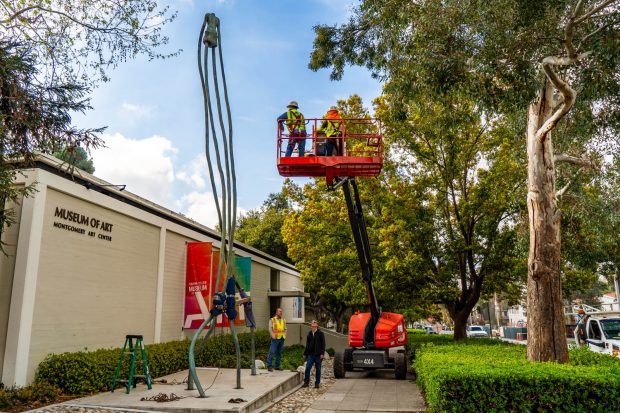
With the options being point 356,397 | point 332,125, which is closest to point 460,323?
point 356,397

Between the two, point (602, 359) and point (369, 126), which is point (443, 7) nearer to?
point (602, 359)

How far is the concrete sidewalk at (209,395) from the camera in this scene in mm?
8453

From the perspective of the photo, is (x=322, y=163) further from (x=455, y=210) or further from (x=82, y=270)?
(x=455, y=210)

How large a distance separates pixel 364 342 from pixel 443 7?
32.5 ft

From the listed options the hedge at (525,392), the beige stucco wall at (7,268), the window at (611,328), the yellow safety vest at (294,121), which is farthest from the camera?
the window at (611,328)

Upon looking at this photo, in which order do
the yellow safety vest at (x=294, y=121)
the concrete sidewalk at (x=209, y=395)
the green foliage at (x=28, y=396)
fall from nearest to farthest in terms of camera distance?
1. the concrete sidewalk at (x=209, y=395)
2. the green foliage at (x=28, y=396)
3. the yellow safety vest at (x=294, y=121)

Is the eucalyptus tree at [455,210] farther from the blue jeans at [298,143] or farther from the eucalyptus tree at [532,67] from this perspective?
the blue jeans at [298,143]

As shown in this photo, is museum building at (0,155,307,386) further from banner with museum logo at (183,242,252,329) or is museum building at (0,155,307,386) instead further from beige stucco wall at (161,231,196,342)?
banner with museum logo at (183,242,252,329)

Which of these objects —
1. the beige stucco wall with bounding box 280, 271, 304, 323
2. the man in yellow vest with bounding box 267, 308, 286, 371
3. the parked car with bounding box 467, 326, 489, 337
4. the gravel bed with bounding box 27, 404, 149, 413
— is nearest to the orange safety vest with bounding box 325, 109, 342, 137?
the man in yellow vest with bounding box 267, 308, 286, 371

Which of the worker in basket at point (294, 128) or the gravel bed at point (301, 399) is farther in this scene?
the worker in basket at point (294, 128)

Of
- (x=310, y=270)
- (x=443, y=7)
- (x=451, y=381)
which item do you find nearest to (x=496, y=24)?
(x=443, y=7)

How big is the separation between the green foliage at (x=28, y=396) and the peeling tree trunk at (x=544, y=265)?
33.9 feet

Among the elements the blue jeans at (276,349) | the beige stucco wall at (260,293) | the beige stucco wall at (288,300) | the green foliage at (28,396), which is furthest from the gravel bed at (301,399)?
the beige stucco wall at (288,300)

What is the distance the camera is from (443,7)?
10695 millimetres
